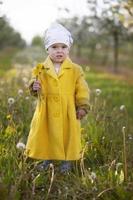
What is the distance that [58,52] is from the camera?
4996 mm

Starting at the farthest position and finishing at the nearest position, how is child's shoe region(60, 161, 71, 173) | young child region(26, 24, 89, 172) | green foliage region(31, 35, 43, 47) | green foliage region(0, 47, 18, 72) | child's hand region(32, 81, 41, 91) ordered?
green foliage region(31, 35, 43, 47) → green foliage region(0, 47, 18, 72) → child's shoe region(60, 161, 71, 173) → young child region(26, 24, 89, 172) → child's hand region(32, 81, 41, 91)

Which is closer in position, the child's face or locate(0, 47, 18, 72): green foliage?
the child's face

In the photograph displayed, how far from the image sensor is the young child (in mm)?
4996

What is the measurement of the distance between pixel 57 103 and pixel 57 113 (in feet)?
0.31

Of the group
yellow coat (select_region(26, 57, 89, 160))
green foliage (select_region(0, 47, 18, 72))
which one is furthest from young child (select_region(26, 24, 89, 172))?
green foliage (select_region(0, 47, 18, 72))

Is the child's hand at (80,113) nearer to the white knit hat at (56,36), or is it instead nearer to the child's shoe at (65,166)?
the child's shoe at (65,166)

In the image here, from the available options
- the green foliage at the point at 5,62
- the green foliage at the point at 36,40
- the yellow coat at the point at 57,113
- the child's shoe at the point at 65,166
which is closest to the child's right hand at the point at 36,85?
the yellow coat at the point at 57,113

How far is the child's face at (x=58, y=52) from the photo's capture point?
5000 millimetres

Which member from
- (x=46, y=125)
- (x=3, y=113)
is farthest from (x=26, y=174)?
(x=3, y=113)

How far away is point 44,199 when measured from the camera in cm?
444

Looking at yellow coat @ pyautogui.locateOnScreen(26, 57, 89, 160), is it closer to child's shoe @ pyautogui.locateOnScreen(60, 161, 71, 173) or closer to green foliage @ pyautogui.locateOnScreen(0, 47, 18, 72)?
child's shoe @ pyautogui.locateOnScreen(60, 161, 71, 173)

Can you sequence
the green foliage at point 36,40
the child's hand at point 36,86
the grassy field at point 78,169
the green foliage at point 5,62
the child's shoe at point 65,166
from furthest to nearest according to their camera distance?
the green foliage at point 36,40
the green foliage at point 5,62
the child's shoe at point 65,166
the child's hand at point 36,86
the grassy field at point 78,169

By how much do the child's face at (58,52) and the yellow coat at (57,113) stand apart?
60 millimetres

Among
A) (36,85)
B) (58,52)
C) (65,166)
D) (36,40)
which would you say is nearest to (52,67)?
(58,52)
